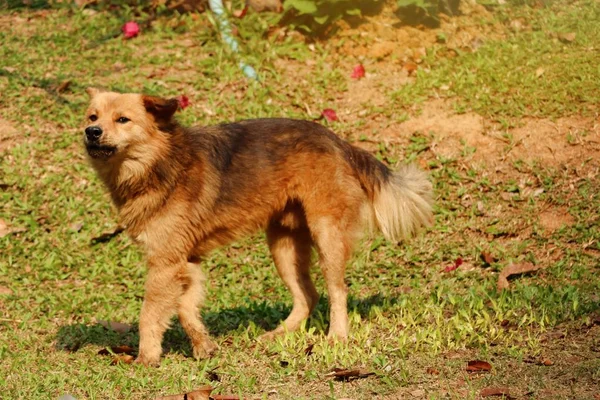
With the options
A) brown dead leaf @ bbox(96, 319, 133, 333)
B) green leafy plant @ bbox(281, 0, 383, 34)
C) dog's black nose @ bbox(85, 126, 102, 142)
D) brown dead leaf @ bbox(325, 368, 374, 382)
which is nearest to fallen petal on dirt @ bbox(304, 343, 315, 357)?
brown dead leaf @ bbox(325, 368, 374, 382)

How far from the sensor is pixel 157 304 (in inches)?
275

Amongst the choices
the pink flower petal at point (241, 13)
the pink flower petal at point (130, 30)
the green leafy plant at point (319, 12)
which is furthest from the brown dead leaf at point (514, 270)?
the pink flower petal at point (130, 30)

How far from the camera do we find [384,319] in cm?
743

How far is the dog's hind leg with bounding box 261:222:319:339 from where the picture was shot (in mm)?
7840

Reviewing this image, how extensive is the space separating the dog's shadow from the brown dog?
310 mm

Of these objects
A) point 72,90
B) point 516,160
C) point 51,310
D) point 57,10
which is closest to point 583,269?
point 516,160

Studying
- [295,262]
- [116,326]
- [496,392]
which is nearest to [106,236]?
[116,326]

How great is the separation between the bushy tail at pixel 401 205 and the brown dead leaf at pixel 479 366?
6.25 ft

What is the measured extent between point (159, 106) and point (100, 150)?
22.0 inches

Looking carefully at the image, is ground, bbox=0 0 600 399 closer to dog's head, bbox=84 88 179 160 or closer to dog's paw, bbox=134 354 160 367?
dog's paw, bbox=134 354 160 367

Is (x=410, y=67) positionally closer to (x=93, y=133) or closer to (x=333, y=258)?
(x=333, y=258)

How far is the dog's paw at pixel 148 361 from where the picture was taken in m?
6.86

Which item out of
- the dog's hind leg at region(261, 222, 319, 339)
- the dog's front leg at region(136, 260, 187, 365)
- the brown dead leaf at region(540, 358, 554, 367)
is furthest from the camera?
the dog's hind leg at region(261, 222, 319, 339)

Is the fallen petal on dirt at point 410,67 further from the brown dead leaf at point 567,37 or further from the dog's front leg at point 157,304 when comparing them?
the dog's front leg at point 157,304
